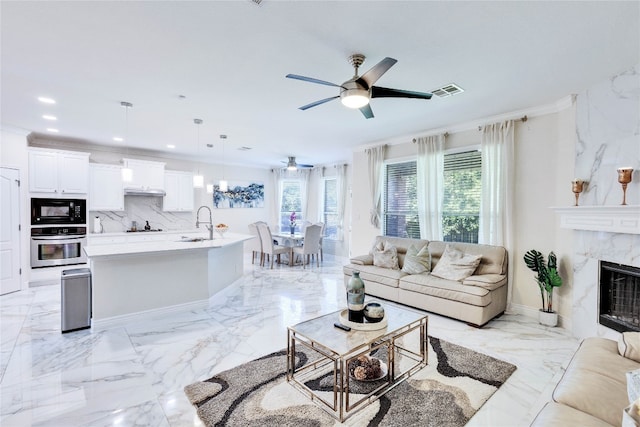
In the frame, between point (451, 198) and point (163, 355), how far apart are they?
4413 millimetres

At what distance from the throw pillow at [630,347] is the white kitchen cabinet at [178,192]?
741cm

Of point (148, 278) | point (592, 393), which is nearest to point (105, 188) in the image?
point (148, 278)

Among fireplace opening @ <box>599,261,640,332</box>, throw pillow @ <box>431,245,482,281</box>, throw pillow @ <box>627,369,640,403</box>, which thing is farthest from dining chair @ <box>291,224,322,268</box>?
throw pillow @ <box>627,369,640,403</box>

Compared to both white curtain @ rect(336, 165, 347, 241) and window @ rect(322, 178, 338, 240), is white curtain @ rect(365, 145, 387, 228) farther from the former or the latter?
window @ rect(322, 178, 338, 240)

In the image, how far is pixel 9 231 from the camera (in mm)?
4738

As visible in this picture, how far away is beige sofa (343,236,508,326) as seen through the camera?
3.47m

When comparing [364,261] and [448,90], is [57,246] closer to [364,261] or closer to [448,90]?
[364,261]

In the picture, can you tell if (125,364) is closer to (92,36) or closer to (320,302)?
(320,302)

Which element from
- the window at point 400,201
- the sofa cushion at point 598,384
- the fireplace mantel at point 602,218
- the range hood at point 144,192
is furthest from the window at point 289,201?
the sofa cushion at point 598,384

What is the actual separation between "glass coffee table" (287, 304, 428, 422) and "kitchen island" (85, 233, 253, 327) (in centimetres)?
202

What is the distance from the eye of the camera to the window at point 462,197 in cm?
442

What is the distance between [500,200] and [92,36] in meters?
4.82

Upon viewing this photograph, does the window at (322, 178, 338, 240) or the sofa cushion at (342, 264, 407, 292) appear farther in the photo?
the window at (322, 178, 338, 240)

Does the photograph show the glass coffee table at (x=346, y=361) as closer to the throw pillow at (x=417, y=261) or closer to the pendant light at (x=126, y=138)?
the throw pillow at (x=417, y=261)
